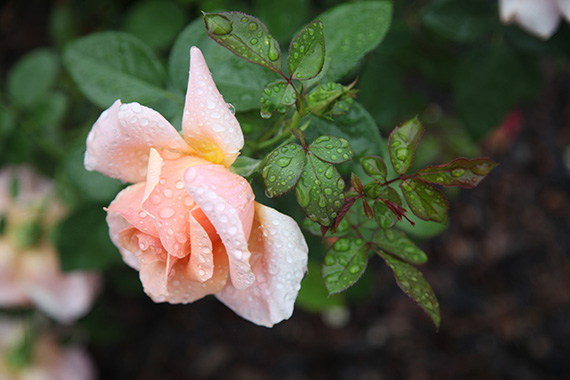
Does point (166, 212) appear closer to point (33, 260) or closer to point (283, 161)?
point (283, 161)

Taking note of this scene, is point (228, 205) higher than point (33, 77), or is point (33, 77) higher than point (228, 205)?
point (228, 205)

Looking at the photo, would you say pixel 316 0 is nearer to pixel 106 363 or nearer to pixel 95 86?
pixel 95 86

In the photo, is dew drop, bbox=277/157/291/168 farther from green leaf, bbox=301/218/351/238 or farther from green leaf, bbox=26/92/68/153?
green leaf, bbox=26/92/68/153

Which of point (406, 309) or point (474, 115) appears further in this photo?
point (406, 309)

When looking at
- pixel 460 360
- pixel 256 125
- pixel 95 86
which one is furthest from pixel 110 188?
pixel 460 360

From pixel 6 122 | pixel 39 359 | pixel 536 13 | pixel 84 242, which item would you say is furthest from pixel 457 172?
pixel 39 359
